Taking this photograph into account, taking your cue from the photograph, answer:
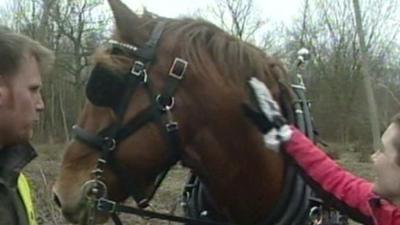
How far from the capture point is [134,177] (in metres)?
2.21

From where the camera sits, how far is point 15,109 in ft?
5.42

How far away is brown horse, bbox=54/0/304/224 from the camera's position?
216cm

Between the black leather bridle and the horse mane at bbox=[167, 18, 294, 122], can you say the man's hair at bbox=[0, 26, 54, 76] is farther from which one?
the horse mane at bbox=[167, 18, 294, 122]

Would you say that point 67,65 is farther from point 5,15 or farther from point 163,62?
point 163,62

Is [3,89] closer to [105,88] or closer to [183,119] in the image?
[105,88]

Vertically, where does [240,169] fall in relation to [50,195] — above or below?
above

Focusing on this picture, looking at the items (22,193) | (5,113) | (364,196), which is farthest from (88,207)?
(364,196)

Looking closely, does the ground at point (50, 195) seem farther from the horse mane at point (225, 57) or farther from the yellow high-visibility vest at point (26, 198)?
the yellow high-visibility vest at point (26, 198)

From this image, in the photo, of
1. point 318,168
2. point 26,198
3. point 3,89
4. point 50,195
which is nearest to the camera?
point 3,89

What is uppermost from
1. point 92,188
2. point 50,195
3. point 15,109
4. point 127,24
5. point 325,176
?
point 127,24

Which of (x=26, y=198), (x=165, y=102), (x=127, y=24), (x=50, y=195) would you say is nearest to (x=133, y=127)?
(x=165, y=102)

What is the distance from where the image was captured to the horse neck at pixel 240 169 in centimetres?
218

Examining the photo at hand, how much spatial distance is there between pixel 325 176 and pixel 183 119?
1.55 feet

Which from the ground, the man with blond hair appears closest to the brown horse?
the man with blond hair
